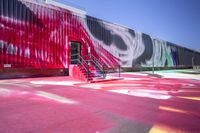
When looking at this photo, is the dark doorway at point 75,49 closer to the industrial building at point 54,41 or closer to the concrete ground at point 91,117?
the industrial building at point 54,41

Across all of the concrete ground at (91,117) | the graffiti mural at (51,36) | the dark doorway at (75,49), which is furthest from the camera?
the dark doorway at (75,49)

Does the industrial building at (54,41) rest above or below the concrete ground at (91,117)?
above

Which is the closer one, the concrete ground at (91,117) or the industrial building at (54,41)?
the concrete ground at (91,117)

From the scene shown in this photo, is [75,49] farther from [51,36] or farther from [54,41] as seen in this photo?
[51,36]

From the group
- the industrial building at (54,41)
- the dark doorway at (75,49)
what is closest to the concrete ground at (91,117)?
the industrial building at (54,41)

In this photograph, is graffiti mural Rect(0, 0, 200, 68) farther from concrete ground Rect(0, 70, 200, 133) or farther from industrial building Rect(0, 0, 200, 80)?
concrete ground Rect(0, 70, 200, 133)

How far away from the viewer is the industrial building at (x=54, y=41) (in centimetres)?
1051

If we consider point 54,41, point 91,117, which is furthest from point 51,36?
point 91,117

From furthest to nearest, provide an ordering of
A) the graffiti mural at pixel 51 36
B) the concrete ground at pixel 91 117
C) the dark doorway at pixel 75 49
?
the dark doorway at pixel 75 49 → the graffiti mural at pixel 51 36 → the concrete ground at pixel 91 117

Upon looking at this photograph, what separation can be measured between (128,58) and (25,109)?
56.2 feet

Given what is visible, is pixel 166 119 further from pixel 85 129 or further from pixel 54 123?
pixel 54 123

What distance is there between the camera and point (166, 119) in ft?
13.6

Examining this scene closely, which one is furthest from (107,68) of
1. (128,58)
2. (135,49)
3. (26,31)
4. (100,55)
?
(26,31)

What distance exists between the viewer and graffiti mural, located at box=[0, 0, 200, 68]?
10.5 metres
